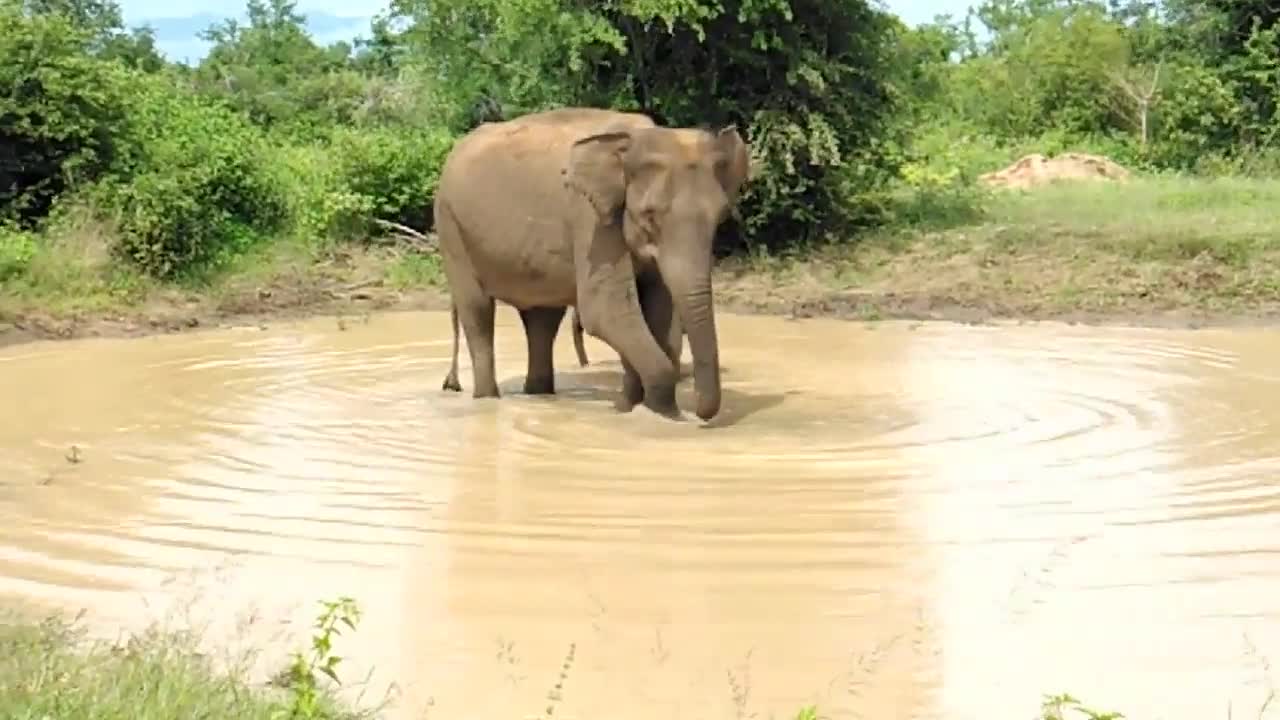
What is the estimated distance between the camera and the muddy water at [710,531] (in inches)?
212

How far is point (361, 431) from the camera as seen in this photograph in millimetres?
9984

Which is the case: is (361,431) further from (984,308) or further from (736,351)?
(984,308)

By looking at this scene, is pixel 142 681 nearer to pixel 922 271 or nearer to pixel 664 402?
pixel 664 402

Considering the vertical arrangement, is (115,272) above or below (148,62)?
below

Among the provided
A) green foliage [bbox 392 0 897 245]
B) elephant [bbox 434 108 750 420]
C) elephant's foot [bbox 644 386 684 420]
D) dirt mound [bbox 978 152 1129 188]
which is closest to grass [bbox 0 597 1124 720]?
elephant [bbox 434 108 750 420]

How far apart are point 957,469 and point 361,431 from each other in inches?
135

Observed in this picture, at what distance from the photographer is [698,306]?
9297 mm

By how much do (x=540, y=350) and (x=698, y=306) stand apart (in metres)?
2.37

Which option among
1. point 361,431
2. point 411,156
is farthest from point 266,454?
point 411,156

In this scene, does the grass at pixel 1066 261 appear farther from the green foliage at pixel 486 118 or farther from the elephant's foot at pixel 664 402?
the elephant's foot at pixel 664 402

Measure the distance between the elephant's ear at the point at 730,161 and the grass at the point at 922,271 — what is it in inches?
232

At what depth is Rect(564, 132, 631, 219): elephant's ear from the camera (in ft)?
32.1

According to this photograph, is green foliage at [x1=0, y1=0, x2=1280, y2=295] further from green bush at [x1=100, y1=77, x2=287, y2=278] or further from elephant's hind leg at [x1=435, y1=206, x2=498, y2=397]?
elephant's hind leg at [x1=435, y1=206, x2=498, y2=397]

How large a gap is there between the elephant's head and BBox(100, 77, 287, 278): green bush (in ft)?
28.7
